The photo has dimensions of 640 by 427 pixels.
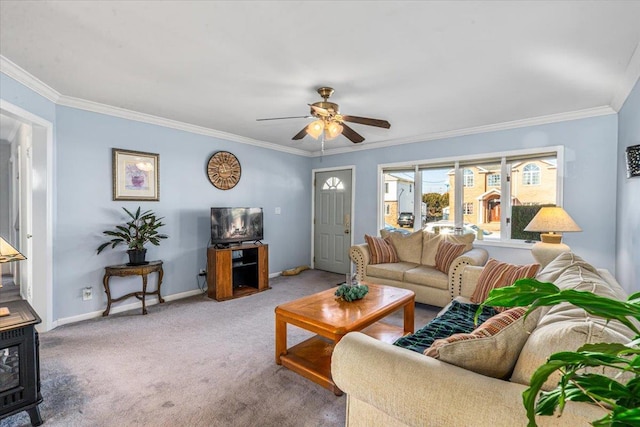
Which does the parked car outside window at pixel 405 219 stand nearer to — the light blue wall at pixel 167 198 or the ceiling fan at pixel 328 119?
the light blue wall at pixel 167 198

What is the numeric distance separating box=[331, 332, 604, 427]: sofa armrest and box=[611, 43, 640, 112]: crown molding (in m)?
2.54

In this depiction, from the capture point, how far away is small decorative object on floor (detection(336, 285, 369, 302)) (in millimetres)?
2613

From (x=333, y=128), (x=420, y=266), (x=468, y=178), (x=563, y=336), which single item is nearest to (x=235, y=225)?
(x=333, y=128)

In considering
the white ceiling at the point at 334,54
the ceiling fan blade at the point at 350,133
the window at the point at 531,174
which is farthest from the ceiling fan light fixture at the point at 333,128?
the window at the point at 531,174

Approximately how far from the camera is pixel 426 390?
3.51 feet

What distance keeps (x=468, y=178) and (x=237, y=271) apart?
3.67 metres

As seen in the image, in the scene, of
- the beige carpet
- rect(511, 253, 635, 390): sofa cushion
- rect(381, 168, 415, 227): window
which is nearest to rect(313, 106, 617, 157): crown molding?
rect(381, 168, 415, 227): window

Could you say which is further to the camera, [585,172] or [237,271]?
[237,271]

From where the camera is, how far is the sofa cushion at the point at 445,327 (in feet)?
6.06

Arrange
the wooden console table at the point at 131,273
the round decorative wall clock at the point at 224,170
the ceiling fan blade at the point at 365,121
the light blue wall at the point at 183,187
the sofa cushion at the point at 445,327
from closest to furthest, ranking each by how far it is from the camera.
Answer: the sofa cushion at the point at 445,327, the ceiling fan blade at the point at 365,121, the light blue wall at the point at 183,187, the wooden console table at the point at 131,273, the round decorative wall clock at the point at 224,170

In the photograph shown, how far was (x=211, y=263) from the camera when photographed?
4168 mm

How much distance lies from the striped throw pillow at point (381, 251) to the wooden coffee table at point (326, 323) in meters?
1.38

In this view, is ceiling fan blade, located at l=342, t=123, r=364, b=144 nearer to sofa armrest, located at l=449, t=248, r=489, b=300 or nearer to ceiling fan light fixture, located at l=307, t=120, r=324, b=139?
ceiling fan light fixture, located at l=307, t=120, r=324, b=139

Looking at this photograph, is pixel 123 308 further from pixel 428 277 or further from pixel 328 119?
pixel 428 277
